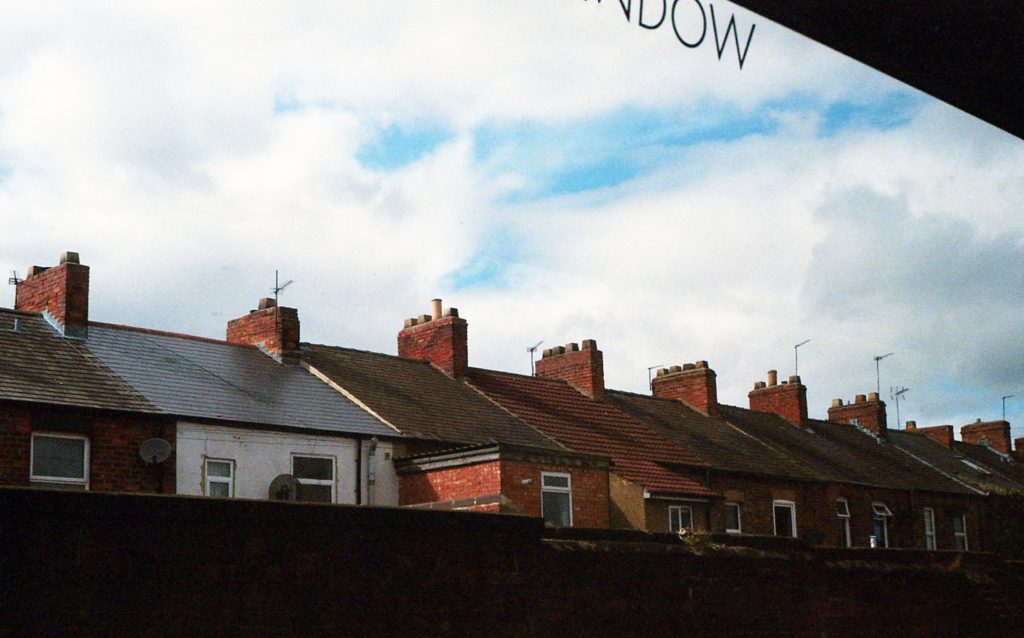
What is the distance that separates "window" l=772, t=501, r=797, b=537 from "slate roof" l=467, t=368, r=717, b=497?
12.2 ft

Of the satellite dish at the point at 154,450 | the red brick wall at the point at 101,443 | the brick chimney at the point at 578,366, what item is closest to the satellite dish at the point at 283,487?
the red brick wall at the point at 101,443

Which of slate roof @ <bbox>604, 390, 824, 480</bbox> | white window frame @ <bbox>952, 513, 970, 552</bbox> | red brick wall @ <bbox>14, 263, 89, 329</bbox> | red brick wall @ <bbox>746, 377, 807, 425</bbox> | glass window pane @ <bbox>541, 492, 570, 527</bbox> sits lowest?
white window frame @ <bbox>952, 513, 970, 552</bbox>

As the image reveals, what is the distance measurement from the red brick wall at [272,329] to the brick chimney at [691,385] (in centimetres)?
1447

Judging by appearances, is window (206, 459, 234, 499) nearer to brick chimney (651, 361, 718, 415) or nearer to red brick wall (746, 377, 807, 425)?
brick chimney (651, 361, 718, 415)

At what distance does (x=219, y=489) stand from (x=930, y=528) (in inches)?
1035

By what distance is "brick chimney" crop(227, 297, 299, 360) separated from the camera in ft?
82.7

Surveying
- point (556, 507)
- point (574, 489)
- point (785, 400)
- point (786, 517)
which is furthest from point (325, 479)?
point (785, 400)

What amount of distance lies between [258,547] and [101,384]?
34.5 feet

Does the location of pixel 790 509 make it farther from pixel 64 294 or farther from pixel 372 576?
pixel 372 576

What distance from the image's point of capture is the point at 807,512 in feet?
105

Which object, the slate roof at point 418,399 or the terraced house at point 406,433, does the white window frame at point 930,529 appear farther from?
the slate roof at point 418,399

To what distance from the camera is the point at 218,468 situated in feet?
65.3

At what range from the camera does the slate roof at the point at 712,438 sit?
1201 inches

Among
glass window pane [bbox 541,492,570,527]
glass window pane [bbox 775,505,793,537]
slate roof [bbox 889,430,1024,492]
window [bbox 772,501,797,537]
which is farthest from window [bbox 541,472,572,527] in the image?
slate roof [bbox 889,430,1024,492]
